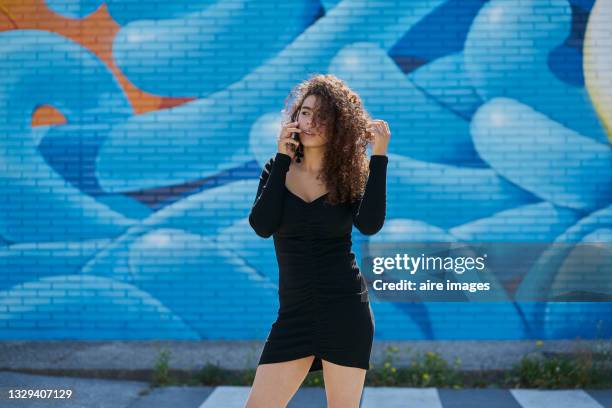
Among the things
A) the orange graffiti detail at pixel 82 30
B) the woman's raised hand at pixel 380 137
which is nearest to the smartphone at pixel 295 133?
the woman's raised hand at pixel 380 137

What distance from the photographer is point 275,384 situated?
12.0 ft

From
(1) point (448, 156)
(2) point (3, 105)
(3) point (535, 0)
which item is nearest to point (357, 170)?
(1) point (448, 156)

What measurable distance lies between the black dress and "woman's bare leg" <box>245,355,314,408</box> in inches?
1.4

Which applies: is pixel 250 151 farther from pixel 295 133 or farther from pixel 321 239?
pixel 321 239

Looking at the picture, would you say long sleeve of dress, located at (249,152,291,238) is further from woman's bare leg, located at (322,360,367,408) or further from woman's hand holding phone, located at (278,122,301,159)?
woman's bare leg, located at (322,360,367,408)

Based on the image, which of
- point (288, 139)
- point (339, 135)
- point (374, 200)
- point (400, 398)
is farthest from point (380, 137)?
point (400, 398)

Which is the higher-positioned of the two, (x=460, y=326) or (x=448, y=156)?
(x=448, y=156)

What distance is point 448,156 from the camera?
8.19 meters

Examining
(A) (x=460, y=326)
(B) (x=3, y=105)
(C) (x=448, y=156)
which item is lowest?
(A) (x=460, y=326)

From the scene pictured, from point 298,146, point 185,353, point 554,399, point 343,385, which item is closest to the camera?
point 343,385

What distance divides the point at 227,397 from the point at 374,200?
334 centimetres

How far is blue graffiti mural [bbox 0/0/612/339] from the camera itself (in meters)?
8.16

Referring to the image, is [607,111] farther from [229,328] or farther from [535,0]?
[229,328]

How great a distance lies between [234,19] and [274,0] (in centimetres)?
41
